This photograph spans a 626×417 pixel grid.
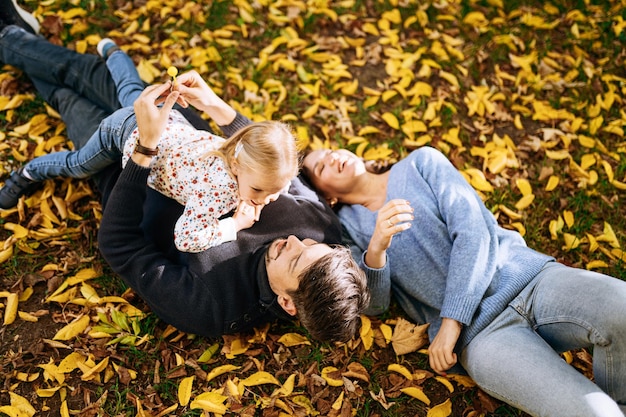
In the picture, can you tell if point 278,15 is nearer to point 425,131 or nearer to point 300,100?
point 300,100

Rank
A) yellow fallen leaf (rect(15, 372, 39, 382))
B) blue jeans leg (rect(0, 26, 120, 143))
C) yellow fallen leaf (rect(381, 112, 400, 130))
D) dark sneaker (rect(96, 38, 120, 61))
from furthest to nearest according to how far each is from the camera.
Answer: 1. yellow fallen leaf (rect(381, 112, 400, 130))
2. dark sneaker (rect(96, 38, 120, 61))
3. blue jeans leg (rect(0, 26, 120, 143))
4. yellow fallen leaf (rect(15, 372, 39, 382))

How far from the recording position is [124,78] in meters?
3.24

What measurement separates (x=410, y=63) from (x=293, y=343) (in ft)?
8.26

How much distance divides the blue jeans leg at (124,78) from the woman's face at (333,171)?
3.64 ft

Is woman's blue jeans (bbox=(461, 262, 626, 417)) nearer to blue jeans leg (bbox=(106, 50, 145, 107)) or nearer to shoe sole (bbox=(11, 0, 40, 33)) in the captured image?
blue jeans leg (bbox=(106, 50, 145, 107))

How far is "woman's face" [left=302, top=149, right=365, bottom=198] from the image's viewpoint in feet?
10.3

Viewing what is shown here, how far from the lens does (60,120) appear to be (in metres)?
3.69

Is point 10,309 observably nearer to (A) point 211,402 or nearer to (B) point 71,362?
(B) point 71,362

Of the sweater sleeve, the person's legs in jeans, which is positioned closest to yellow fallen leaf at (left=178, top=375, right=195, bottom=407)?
the sweater sleeve

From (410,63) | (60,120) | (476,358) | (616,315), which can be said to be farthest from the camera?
(410,63)

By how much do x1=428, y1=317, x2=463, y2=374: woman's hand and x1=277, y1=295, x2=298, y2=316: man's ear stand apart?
2.44 feet

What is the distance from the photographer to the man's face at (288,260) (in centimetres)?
250

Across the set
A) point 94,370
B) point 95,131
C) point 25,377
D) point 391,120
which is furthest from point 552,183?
point 25,377

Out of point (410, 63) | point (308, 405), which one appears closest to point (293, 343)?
point (308, 405)
